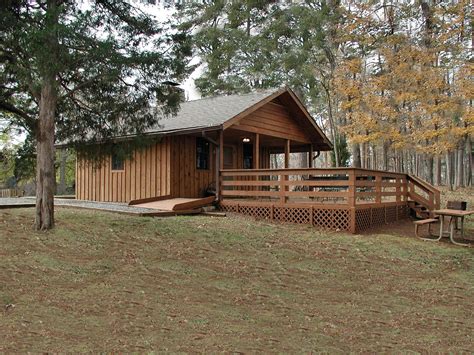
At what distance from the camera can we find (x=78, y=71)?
25.5 ft

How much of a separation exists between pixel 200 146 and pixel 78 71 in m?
6.37

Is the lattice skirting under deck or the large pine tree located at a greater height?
the large pine tree

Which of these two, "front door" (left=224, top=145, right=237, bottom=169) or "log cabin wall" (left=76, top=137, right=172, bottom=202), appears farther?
"front door" (left=224, top=145, right=237, bottom=169)

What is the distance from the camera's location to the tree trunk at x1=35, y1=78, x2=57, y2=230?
7516 millimetres

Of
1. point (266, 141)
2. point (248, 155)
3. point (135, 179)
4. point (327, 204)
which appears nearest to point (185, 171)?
point (135, 179)

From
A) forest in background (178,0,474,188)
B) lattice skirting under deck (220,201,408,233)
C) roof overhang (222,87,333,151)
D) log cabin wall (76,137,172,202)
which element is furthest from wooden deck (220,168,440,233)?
forest in background (178,0,474,188)

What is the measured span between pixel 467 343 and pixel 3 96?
8.61 metres

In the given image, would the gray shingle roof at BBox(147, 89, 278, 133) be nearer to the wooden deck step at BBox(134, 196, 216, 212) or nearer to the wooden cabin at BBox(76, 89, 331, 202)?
the wooden cabin at BBox(76, 89, 331, 202)

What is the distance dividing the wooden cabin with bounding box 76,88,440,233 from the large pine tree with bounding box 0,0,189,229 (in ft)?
5.46

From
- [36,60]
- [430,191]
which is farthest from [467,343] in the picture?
[430,191]

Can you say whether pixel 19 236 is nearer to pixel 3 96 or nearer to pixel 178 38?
pixel 3 96

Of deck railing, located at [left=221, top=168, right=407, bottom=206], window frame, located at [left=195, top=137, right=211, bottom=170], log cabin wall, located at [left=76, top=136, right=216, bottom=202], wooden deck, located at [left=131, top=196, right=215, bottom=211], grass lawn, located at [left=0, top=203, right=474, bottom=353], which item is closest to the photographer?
grass lawn, located at [left=0, top=203, right=474, bottom=353]

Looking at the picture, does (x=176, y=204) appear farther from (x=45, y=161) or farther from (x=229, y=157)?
(x=229, y=157)

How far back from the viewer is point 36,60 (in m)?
6.11
